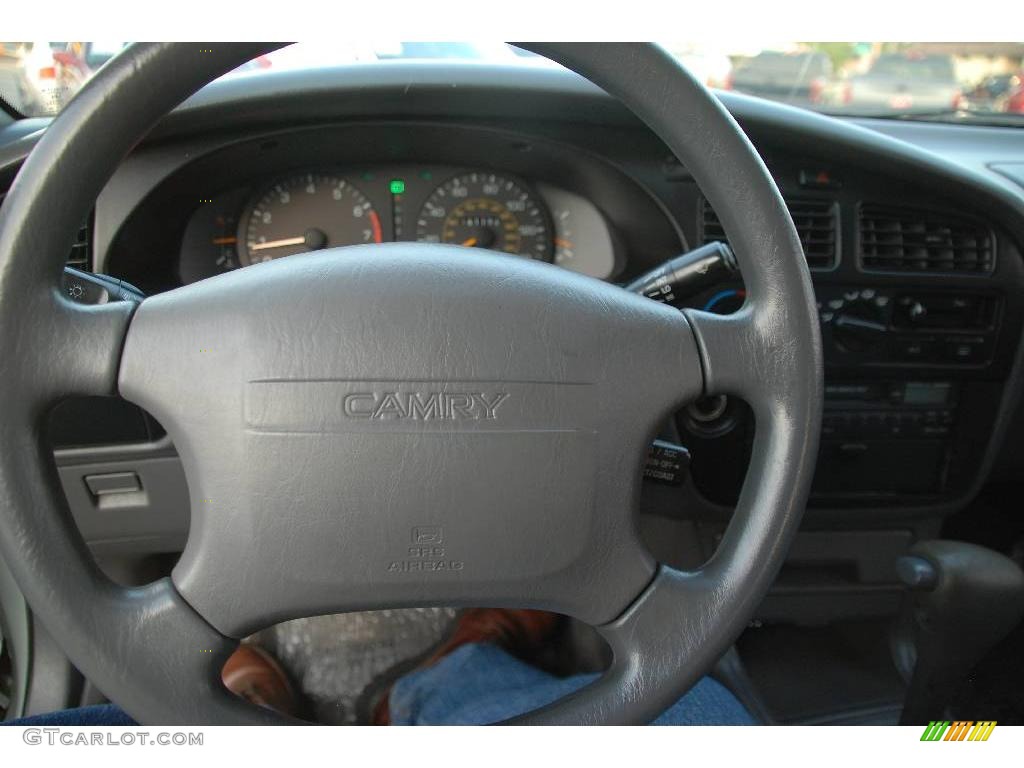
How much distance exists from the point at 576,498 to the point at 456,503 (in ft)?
0.39

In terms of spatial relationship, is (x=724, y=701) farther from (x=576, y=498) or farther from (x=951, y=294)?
(x=951, y=294)

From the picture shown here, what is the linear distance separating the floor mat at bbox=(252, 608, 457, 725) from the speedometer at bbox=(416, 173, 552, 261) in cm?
71

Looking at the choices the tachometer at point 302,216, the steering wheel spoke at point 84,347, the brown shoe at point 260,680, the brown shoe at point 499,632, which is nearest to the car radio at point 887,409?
the brown shoe at point 499,632

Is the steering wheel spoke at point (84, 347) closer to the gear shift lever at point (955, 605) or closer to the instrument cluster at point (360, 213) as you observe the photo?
the instrument cluster at point (360, 213)

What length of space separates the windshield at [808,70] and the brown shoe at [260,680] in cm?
98

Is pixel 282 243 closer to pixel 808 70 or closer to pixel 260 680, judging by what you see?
pixel 260 680

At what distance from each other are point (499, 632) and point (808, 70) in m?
1.35

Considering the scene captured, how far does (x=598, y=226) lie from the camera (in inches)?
57.8

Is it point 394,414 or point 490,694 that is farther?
point 490,694

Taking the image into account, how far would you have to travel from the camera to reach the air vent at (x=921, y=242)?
1.43 meters

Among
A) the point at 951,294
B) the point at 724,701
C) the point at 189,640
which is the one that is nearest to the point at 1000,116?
the point at 951,294
